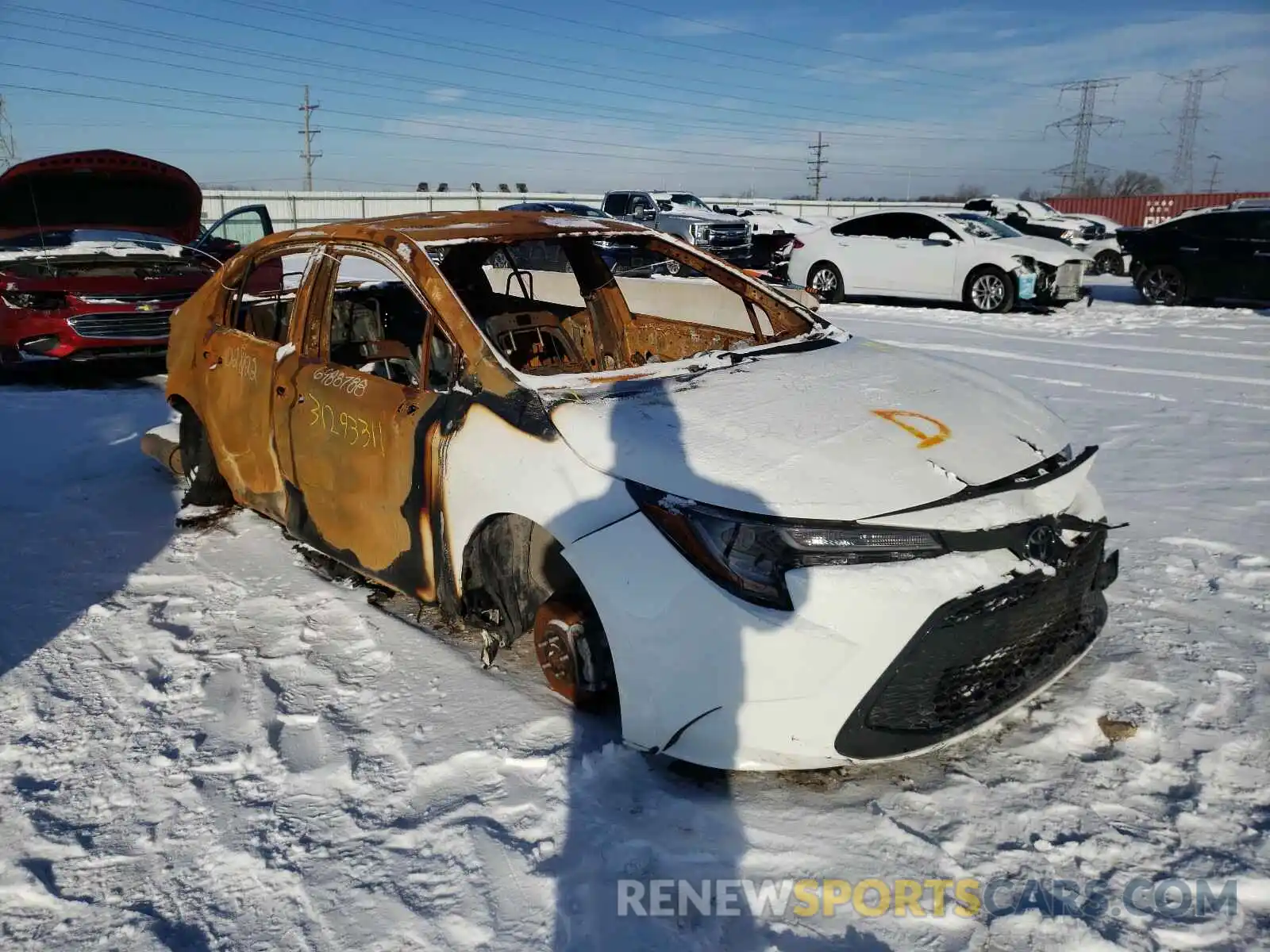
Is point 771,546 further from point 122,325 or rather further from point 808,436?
point 122,325

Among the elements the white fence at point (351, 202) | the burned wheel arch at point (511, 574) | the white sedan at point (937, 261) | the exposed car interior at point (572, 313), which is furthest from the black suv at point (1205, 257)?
the white fence at point (351, 202)

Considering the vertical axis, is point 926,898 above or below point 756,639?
below

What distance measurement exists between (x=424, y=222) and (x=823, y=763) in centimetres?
267

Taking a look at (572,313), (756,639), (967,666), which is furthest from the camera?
(572,313)

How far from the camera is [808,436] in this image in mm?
2836

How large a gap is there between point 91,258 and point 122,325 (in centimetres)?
71

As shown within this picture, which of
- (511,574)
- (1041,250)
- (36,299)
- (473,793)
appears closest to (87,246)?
(36,299)

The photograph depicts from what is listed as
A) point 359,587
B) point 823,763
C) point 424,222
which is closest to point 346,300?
point 424,222

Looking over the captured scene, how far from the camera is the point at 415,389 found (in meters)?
3.37

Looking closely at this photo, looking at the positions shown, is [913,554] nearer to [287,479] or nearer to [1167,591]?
[1167,591]

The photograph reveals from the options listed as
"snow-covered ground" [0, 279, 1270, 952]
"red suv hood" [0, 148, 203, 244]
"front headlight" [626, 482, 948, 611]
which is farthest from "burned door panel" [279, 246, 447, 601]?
"red suv hood" [0, 148, 203, 244]

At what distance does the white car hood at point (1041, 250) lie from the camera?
1323 centimetres

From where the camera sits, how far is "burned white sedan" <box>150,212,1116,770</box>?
2482 millimetres

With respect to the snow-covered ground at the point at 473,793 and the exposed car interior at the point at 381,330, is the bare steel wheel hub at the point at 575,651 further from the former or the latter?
the exposed car interior at the point at 381,330
